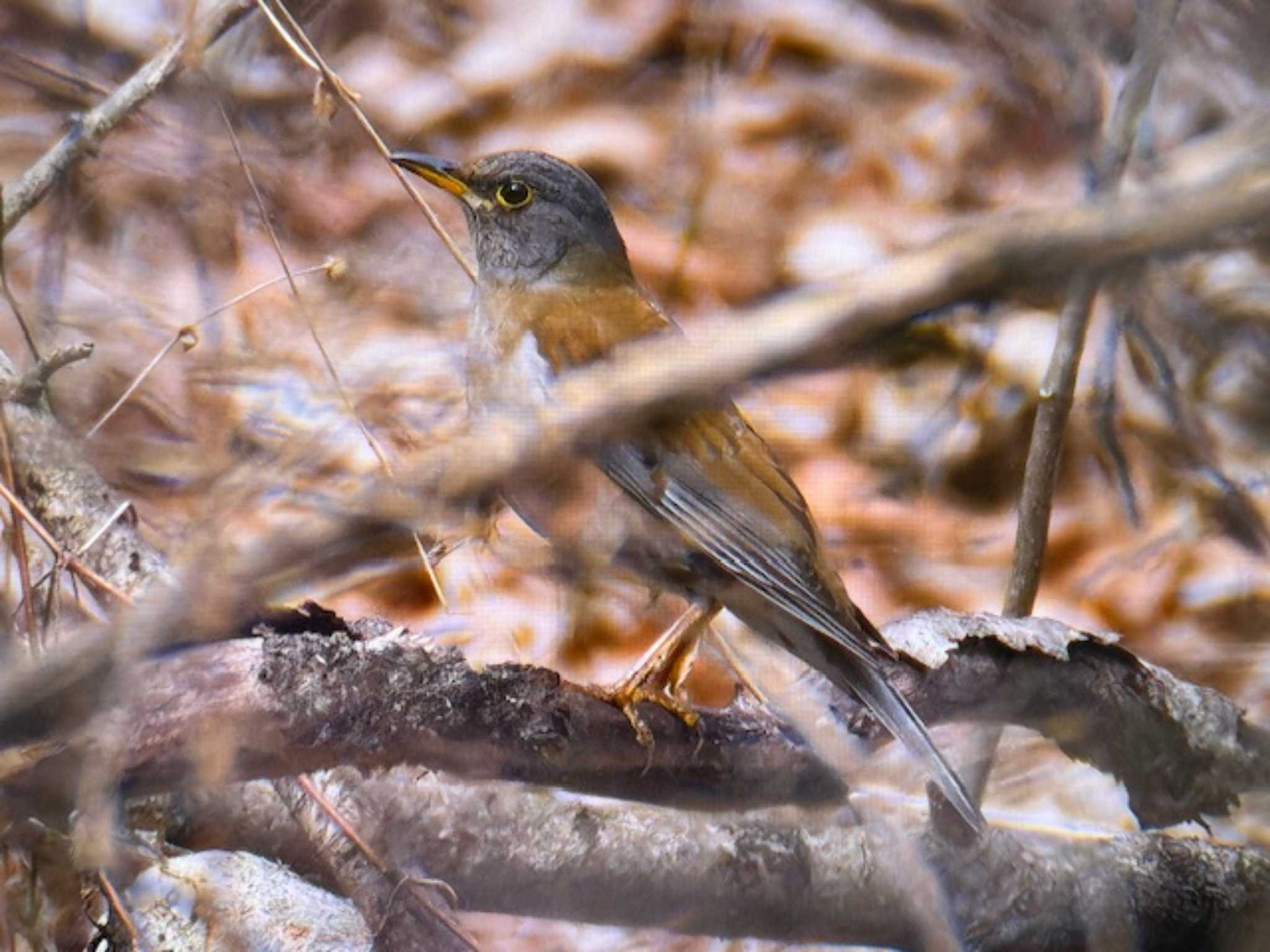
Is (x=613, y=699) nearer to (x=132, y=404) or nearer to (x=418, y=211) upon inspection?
(x=132, y=404)

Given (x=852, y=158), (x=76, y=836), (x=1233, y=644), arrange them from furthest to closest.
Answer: (x=852, y=158)
(x=1233, y=644)
(x=76, y=836)

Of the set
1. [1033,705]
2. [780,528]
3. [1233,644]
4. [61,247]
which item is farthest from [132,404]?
[1233,644]

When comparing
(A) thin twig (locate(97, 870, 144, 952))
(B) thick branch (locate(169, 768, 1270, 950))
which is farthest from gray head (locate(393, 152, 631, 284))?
(A) thin twig (locate(97, 870, 144, 952))

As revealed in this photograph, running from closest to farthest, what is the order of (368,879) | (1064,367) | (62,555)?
(368,879) → (62,555) → (1064,367)

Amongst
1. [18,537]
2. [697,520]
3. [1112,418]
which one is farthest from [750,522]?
[18,537]

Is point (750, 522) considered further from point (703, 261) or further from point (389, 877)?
point (703, 261)

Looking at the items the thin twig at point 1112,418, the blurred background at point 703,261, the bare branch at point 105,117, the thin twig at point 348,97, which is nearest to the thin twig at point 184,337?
the blurred background at point 703,261

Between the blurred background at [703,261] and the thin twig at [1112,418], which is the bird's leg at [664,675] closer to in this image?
the blurred background at [703,261]
